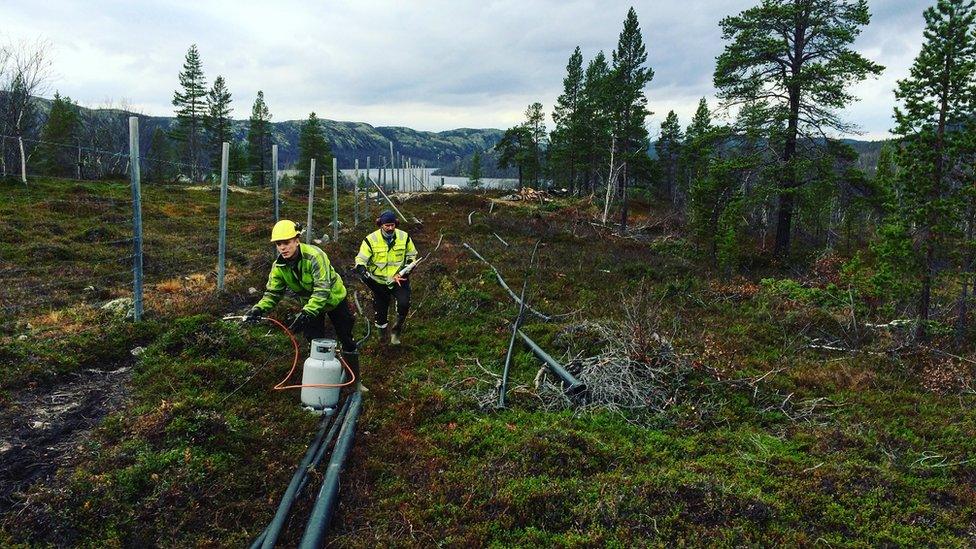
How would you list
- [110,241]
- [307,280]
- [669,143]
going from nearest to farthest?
1. [307,280]
2. [110,241]
3. [669,143]

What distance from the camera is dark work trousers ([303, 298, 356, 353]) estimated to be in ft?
19.7

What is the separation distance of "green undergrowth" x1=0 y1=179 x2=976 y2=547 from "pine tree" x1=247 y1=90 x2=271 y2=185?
45.1 meters

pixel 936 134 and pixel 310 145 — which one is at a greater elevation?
pixel 310 145

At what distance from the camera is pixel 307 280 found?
5.66 m

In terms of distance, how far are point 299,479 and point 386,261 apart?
146 inches

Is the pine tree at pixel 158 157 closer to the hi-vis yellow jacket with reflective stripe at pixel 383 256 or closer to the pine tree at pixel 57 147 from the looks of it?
the pine tree at pixel 57 147

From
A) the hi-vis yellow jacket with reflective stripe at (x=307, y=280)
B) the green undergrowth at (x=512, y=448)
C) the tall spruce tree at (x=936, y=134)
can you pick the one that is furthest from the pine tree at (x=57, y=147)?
the tall spruce tree at (x=936, y=134)

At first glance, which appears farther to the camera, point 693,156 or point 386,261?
point 693,156

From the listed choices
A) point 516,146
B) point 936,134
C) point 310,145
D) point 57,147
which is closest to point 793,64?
point 936,134

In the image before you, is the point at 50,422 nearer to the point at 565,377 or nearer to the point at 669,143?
the point at 565,377

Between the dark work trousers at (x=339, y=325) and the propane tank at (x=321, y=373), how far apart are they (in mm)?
465

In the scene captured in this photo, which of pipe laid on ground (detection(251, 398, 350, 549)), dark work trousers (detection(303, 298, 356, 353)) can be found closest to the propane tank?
pipe laid on ground (detection(251, 398, 350, 549))

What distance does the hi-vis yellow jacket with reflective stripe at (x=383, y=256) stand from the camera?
7.39 meters

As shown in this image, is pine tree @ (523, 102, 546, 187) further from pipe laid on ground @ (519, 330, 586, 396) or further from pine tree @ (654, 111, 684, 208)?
pipe laid on ground @ (519, 330, 586, 396)
